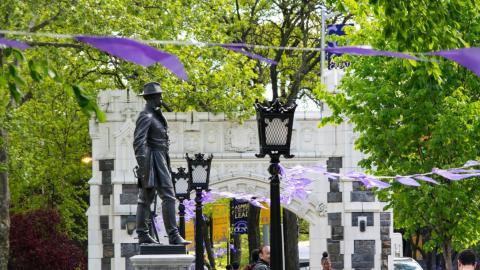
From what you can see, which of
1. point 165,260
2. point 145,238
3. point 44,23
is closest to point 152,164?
point 145,238

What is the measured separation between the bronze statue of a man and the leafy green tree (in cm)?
715

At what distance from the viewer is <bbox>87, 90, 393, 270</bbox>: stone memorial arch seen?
99.9ft

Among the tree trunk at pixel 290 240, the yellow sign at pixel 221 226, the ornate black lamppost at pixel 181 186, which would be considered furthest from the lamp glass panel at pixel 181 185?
the yellow sign at pixel 221 226

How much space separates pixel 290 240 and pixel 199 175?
16737mm

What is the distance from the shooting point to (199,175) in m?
23.2

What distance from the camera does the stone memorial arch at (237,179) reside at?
30453 mm

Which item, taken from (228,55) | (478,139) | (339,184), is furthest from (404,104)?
(228,55)

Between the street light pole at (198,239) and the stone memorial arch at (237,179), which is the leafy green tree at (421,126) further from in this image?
the stone memorial arch at (237,179)

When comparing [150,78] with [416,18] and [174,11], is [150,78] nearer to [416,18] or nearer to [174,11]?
[174,11]

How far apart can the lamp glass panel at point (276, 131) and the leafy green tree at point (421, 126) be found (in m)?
7.51

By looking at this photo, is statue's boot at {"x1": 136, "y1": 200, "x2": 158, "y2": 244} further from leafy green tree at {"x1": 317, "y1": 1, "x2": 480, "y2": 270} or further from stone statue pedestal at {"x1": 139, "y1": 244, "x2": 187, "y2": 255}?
leafy green tree at {"x1": 317, "y1": 1, "x2": 480, "y2": 270}

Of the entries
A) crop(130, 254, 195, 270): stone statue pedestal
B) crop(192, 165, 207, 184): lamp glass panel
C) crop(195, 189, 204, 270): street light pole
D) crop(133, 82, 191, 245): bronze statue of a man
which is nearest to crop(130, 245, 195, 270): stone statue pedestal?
crop(130, 254, 195, 270): stone statue pedestal

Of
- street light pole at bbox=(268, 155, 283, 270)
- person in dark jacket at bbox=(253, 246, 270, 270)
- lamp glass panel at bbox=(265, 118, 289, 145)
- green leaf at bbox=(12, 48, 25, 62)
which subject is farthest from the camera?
person in dark jacket at bbox=(253, 246, 270, 270)

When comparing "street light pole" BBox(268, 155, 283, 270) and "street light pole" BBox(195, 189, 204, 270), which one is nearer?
"street light pole" BBox(268, 155, 283, 270)
